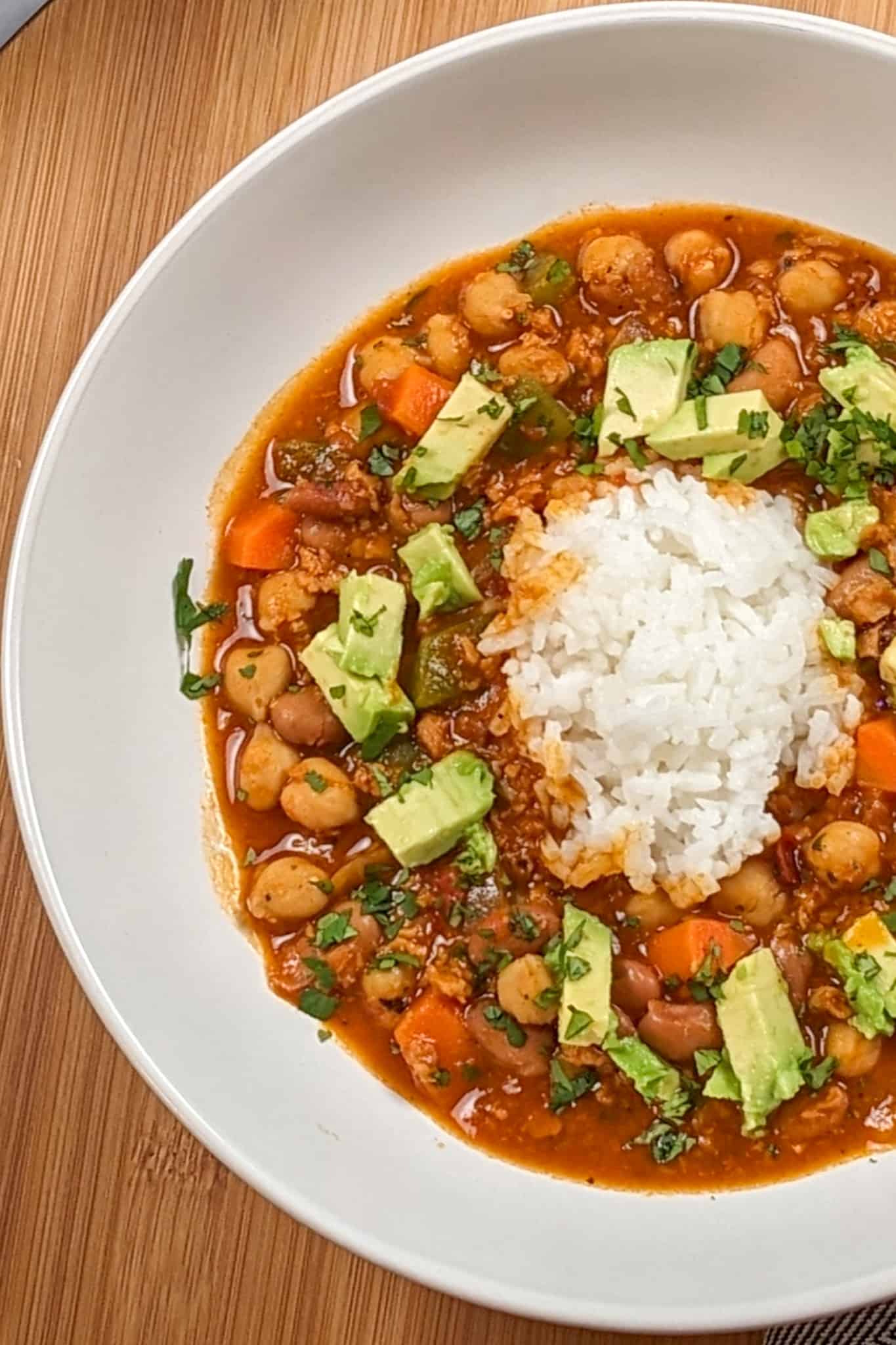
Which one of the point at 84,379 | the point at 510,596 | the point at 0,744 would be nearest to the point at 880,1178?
the point at 510,596

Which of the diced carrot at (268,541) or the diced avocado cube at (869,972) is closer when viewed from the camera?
the diced avocado cube at (869,972)

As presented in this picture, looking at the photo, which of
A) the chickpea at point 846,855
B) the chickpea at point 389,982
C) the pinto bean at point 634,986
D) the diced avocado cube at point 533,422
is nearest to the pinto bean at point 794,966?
the chickpea at point 846,855

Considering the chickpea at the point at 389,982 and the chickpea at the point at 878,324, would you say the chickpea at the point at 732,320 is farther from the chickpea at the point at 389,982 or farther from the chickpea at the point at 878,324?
the chickpea at the point at 389,982

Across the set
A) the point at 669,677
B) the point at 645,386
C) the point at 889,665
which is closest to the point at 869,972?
the point at 889,665

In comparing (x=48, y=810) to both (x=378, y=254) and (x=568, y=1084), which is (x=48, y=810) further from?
(x=378, y=254)

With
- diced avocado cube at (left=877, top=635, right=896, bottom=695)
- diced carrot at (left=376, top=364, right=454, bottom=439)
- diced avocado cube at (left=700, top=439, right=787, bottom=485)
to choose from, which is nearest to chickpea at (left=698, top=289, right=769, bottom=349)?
diced avocado cube at (left=700, top=439, right=787, bottom=485)

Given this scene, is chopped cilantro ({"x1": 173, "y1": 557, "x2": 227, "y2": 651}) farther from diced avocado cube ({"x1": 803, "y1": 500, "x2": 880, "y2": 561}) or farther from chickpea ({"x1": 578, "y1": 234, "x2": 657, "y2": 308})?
diced avocado cube ({"x1": 803, "y1": 500, "x2": 880, "y2": 561})
